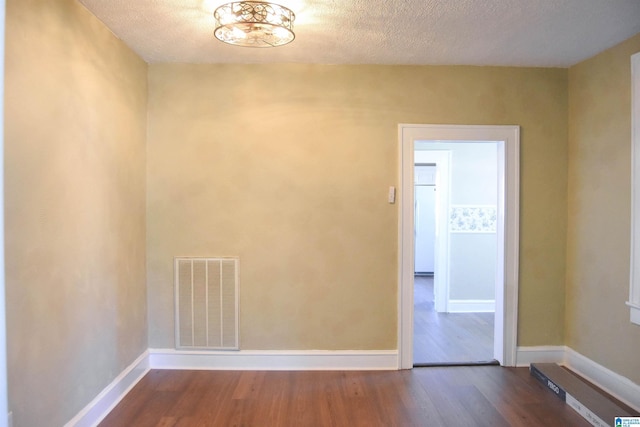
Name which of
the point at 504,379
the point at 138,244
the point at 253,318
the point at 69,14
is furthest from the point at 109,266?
the point at 504,379

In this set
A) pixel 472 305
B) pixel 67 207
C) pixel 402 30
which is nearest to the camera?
pixel 67 207

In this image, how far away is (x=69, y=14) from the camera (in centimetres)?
191

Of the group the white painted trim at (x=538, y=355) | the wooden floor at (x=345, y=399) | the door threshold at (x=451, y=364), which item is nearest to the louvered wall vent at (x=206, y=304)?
the wooden floor at (x=345, y=399)

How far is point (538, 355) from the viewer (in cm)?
292

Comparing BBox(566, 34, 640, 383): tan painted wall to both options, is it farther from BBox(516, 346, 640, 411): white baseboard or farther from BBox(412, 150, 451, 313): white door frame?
BBox(412, 150, 451, 313): white door frame

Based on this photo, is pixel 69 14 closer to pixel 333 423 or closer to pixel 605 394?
pixel 333 423

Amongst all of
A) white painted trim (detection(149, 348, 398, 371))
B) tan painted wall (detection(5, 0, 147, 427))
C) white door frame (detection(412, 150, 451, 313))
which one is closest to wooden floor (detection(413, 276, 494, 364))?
white door frame (detection(412, 150, 451, 313))

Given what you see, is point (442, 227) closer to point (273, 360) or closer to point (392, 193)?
point (392, 193)

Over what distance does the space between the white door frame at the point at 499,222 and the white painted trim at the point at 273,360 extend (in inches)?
9.9

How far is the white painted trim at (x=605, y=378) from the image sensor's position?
7.67 feet

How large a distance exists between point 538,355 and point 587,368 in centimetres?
32

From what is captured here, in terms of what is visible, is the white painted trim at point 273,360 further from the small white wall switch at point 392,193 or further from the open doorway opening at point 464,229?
the open doorway opening at point 464,229

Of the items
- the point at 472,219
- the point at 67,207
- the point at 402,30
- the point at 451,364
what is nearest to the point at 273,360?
the point at 451,364

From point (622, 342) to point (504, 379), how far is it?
81 cm
